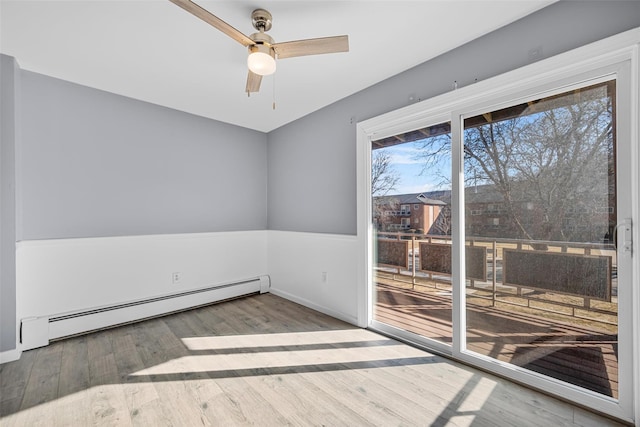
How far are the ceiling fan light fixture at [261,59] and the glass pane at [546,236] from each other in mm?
1609

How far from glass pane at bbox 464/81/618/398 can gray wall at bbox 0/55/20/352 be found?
3.75 m

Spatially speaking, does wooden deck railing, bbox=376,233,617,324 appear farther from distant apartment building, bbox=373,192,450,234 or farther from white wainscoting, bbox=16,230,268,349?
white wainscoting, bbox=16,230,268,349

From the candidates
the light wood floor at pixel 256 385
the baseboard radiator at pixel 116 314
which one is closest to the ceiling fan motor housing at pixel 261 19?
the light wood floor at pixel 256 385

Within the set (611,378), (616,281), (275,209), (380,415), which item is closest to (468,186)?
(616,281)

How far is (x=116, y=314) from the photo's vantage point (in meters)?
2.91

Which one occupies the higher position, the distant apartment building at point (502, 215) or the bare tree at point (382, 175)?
the bare tree at point (382, 175)

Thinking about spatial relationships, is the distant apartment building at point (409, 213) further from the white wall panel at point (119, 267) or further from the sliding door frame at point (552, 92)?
the white wall panel at point (119, 267)

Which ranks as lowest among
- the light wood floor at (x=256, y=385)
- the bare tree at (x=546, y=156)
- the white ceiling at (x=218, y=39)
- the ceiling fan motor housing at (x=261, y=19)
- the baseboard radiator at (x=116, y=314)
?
the light wood floor at (x=256, y=385)

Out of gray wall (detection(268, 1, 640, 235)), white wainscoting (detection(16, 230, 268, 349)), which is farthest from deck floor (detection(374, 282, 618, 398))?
white wainscoting (detection(16, 230, 268, 349))

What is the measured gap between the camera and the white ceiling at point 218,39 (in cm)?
177

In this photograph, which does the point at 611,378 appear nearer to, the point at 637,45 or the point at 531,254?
the point at 531,254

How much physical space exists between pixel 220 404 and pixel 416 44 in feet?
9.60

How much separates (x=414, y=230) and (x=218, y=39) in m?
2.30

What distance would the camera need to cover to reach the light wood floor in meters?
1.61
